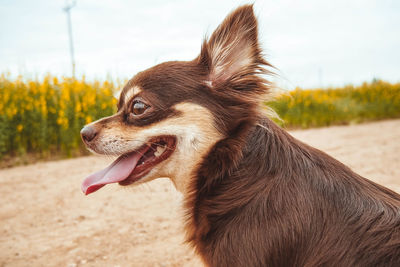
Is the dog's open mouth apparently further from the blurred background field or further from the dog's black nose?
the blurred background field

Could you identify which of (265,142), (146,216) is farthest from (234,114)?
(146,216)

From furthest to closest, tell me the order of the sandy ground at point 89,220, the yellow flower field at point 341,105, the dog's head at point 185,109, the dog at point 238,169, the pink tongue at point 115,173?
1. the yellow flower field at point 341,105
2. the sandy ground at point 89,220
3. the pink tongue at point 115,173
4. the dog's head at point 185,109
5. the dog at point 238,169

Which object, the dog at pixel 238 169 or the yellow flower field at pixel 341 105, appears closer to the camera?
the dog at pixel 238 169

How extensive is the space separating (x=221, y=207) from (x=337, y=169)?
800 mm

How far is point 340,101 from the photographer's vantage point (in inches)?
585

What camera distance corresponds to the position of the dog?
6.16 feet

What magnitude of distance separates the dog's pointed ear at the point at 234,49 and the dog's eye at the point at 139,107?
0.52 m

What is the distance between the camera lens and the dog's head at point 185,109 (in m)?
2.40

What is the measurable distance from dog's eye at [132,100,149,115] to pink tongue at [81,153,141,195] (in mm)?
343

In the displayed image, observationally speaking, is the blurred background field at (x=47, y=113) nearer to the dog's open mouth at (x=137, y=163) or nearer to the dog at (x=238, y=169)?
the dog at (x=238, y=169)

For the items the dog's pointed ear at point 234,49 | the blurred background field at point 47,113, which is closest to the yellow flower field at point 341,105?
the blurred background field at point 47,113

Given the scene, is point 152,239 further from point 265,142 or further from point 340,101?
point 340,101

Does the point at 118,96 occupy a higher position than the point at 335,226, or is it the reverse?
the point at 118,96

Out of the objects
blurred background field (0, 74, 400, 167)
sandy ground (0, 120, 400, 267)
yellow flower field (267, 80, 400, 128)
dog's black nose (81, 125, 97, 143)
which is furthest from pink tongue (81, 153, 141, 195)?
yellow flower field (267, 80, 400, 128)
